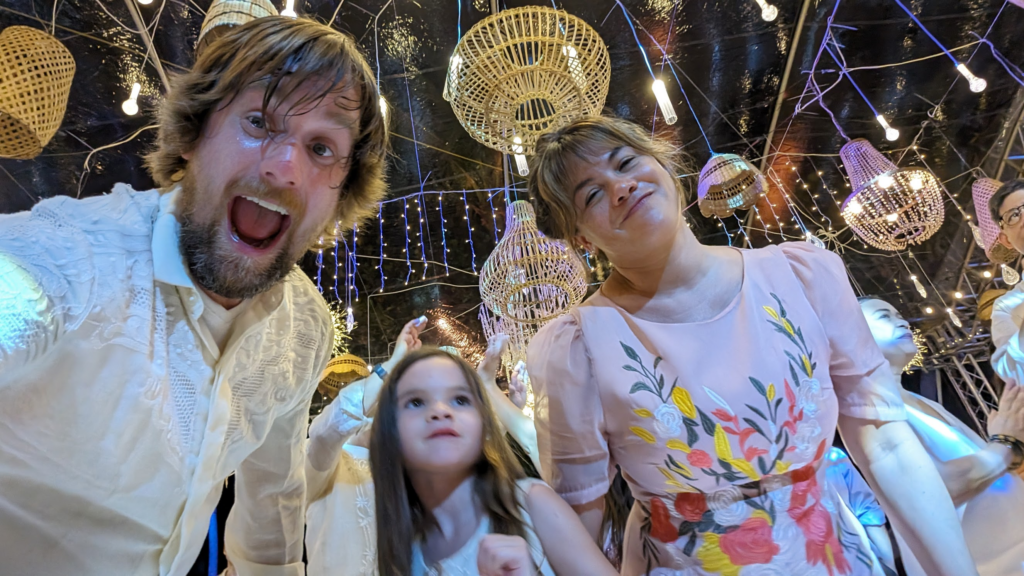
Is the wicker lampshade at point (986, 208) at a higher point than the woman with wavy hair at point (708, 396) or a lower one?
higher

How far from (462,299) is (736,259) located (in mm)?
4288

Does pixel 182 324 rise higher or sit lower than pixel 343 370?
higher

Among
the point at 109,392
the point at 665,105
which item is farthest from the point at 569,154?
the point at 665,105

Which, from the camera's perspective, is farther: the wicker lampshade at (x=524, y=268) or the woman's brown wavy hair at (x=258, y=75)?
the wicker lampshade at (x=524, y=268)

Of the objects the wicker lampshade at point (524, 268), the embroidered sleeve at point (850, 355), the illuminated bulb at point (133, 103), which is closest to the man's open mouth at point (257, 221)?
the embroidered sleeve at point (850, 355)

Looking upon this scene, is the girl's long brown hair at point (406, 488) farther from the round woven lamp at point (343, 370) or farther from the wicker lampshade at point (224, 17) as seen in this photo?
the round woven lamp at point (343, 370)

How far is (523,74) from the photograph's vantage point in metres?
2.10

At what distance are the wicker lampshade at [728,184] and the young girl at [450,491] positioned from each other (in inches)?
90.7

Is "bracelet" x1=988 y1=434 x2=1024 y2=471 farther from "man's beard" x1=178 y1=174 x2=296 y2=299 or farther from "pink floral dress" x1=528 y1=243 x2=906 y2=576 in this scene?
"man's beard" x1=178 y1=174 x2=296 y2=299

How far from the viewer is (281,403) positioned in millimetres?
1280

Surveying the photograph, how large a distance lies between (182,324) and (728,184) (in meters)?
3.30

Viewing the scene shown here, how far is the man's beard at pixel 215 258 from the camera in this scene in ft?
3.35

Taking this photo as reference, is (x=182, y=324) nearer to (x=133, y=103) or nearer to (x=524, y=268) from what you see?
(x=133, y=103)

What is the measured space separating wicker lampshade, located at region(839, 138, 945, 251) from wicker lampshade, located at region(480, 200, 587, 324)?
1.70m
